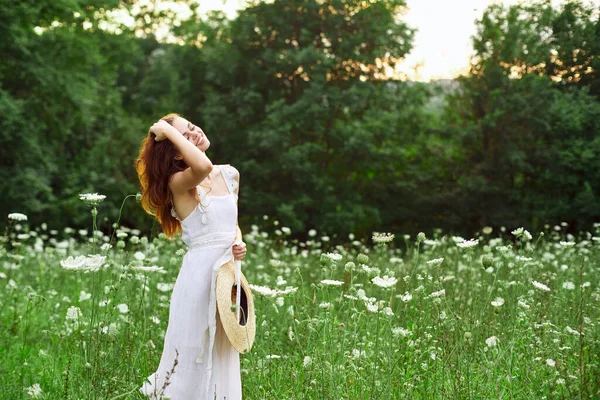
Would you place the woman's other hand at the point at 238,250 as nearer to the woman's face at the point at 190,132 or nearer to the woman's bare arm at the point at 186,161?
the woman's bare arm at the point at 186,161

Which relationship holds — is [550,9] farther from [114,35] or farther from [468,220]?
[114,35]

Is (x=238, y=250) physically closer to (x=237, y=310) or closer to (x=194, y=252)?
(x=194, y=252)

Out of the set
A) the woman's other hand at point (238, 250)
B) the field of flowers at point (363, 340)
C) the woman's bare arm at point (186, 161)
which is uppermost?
the woman's bare arm at point (186, 161)

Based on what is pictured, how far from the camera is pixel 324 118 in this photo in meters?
18.1

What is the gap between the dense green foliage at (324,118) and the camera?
53.0ft

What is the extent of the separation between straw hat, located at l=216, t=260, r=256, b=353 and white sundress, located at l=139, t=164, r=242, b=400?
50 millimetres

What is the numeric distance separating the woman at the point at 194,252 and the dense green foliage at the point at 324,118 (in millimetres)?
12847

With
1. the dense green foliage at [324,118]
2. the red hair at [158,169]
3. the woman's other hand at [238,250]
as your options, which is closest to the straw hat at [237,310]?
the woman's other hand at [238,250]

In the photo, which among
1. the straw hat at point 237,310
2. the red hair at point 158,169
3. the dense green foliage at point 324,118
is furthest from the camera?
the dense green foliage at point 324,118

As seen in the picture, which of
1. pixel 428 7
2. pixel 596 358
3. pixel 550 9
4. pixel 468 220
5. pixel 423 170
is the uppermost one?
pixel 428 7

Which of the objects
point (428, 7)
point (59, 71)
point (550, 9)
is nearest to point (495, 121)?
point (550, 9)

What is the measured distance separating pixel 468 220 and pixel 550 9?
5724 mm

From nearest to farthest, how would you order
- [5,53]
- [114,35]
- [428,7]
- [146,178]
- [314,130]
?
[146,178]
[5,53]
[314,130]
[428,7]
[114,35]

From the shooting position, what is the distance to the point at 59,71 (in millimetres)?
17297
